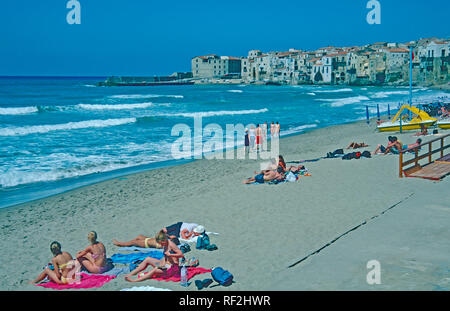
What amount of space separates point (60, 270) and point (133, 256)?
1128mm

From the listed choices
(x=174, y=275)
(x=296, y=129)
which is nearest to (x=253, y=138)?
(x=296, y=129)

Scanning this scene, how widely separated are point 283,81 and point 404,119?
111 meters

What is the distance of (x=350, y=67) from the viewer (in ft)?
370

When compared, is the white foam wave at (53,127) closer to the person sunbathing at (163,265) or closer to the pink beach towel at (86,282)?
the pink beach towel at (86,282)

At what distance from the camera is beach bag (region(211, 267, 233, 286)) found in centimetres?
581

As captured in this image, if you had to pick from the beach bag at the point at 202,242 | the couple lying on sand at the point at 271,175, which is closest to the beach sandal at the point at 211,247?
the beach bag at the point at 202,242

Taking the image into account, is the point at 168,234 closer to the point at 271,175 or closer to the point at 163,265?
the point at 163,265

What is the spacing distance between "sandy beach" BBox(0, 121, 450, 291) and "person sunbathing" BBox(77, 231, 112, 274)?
338mm

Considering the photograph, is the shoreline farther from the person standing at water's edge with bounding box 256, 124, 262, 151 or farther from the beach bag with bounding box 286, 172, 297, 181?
the beach bag with bounding box 286, 172, 297, 181

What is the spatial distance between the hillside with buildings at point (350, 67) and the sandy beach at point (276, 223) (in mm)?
90170

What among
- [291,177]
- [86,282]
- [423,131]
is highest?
[423,131]

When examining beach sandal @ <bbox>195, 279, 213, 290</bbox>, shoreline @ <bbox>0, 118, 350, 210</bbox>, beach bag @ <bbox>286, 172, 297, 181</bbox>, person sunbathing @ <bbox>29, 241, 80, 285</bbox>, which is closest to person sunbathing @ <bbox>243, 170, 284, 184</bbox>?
beach bag @ <bbox>286, 172, 297, 181</bbox>
